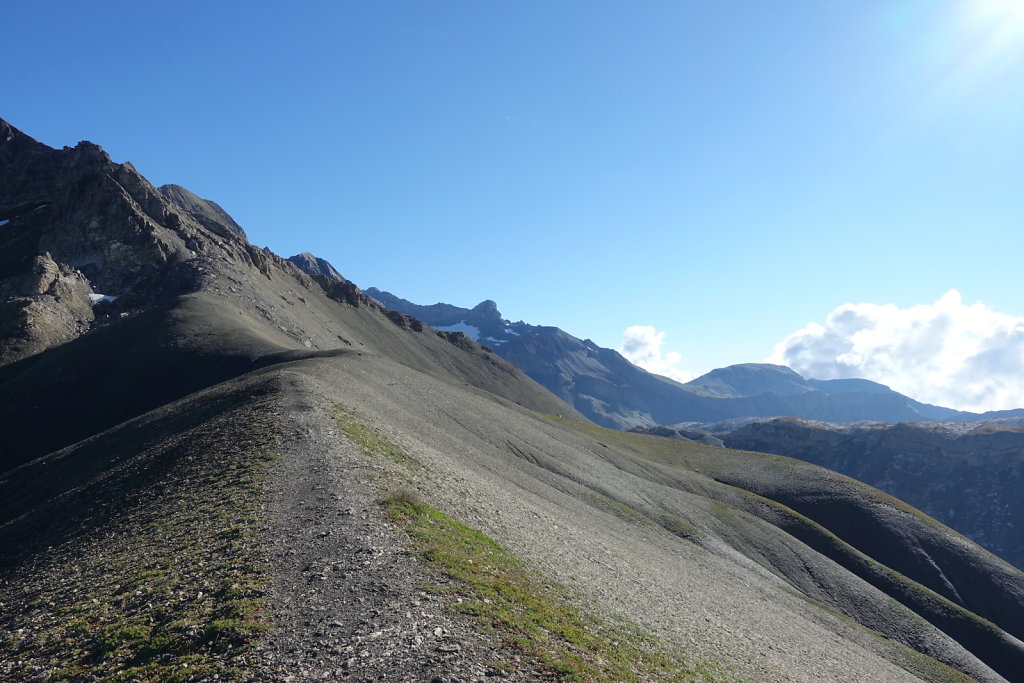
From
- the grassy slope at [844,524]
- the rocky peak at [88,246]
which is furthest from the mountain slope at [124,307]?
the grassy slope at [844,524]

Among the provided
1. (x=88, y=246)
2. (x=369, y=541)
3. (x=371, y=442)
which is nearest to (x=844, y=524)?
(x=371, y=442)

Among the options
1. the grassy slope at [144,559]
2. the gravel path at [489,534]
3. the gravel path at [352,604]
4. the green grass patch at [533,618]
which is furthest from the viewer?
the green grass patch at [533,618]

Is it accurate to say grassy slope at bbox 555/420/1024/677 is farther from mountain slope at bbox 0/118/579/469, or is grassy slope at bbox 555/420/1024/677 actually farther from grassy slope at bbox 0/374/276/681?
mountain slope at bbox 0/118/579/469

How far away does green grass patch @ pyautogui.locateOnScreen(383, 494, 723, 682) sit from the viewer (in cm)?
1559

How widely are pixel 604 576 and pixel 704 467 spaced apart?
322ft

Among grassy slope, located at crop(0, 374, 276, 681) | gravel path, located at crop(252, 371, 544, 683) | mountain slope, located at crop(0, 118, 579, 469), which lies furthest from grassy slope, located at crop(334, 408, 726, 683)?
mountain slope, located at crop(0, 118, 579, 469)

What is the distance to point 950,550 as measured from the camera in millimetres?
95625

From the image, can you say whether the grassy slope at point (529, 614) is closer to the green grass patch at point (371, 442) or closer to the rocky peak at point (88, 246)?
the green grass patch at point (371, 442)

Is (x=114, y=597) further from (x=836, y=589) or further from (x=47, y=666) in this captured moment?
(x=836, y=589)

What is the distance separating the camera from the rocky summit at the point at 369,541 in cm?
1488

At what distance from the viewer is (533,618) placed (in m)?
17.7

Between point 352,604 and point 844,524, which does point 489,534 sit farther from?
point 844,524

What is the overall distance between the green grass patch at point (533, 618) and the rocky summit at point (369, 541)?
13cm

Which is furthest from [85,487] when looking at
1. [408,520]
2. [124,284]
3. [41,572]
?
[124,284]
